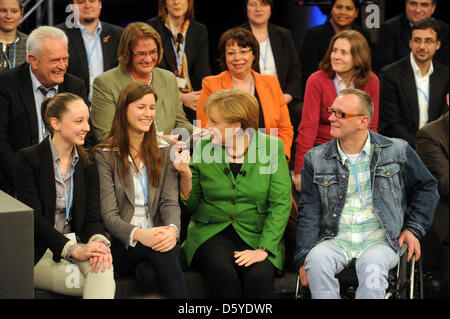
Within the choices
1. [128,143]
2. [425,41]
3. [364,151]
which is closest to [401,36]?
[425,41]

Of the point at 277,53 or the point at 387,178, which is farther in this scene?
the point at 277,53

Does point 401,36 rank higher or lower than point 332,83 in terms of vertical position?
higher

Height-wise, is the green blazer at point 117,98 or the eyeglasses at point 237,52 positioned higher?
the eyeglasses at point 237,52

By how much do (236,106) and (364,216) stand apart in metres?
0.88

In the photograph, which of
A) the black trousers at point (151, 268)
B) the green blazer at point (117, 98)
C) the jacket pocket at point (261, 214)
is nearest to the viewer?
the black trousers at point (151, 268)

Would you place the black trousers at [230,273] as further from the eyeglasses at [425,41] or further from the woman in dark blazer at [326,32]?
the eyeglasses at [425,41]

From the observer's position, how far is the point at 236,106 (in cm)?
383

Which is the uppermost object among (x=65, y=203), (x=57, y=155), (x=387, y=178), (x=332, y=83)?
(x=332, y=83)

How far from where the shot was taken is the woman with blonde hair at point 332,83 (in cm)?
471

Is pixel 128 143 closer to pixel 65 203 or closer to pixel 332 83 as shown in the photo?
pixel 65 203

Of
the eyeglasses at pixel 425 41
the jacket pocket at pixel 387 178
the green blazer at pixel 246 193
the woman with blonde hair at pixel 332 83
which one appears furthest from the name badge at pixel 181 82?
the jacket pocket at pixel 387 178

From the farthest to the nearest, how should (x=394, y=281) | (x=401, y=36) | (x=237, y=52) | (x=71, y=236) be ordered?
(x=401, y=36)
(x=237, y=52)
(x=394, y=281)
(x=71, y=236)

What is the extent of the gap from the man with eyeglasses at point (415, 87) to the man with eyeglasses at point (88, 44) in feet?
6.36
